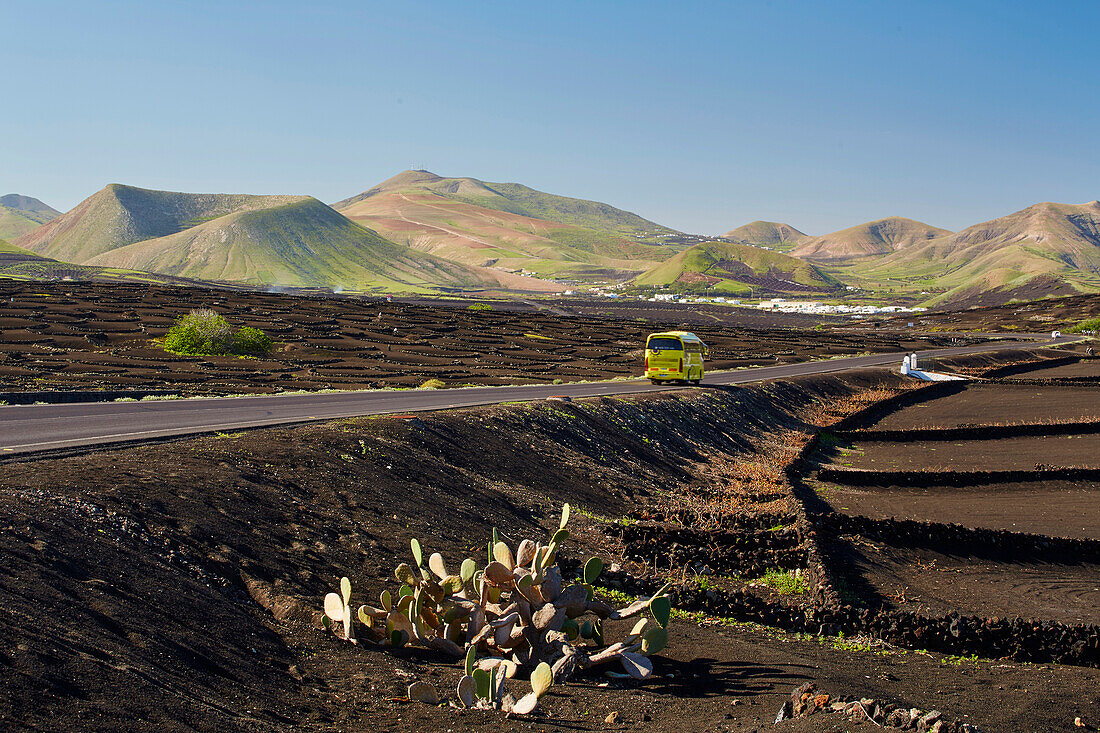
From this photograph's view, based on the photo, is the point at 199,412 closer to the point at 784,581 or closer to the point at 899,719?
the point at 784,581

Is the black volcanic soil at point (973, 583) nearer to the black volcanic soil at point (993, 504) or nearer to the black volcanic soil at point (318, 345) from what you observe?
the black volcanic soil at point (993, 504)

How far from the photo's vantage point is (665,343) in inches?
1690

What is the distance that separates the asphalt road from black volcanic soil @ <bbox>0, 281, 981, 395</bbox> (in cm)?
750

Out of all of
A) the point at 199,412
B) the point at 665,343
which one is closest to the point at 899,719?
the point at 199,412

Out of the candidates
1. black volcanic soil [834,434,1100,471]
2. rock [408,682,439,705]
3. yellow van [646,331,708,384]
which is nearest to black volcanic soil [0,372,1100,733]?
rock [408,682,439,705]

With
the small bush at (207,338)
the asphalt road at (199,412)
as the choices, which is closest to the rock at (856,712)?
the asphalt road at (199,412)

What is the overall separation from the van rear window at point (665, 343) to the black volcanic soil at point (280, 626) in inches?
968

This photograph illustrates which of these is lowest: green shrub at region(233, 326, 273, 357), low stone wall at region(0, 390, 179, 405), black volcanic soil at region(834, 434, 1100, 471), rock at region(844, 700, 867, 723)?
black volcanic soil at region(834, 434, 1100, 471)

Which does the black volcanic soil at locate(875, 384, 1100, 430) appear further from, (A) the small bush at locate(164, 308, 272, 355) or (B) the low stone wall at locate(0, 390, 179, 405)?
(A) the small bush at locate(164, 308, 272, 355)

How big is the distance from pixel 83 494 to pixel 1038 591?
17.7 m

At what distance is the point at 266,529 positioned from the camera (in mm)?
13062

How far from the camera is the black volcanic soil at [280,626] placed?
26.3 feet

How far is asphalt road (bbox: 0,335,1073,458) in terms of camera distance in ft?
57.4

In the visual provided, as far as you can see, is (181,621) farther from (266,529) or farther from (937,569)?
(937,569)
